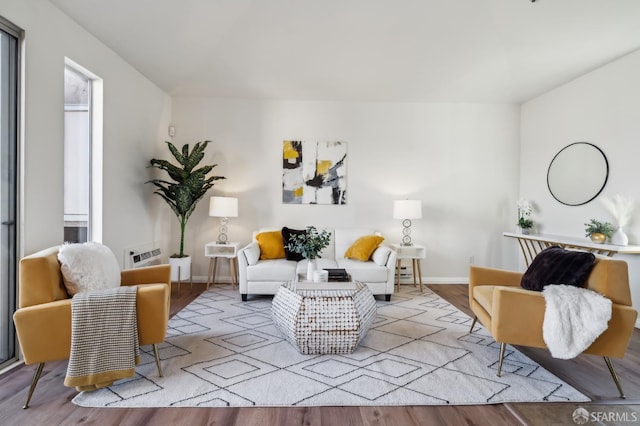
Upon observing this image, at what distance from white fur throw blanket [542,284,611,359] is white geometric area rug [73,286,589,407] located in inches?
11.2

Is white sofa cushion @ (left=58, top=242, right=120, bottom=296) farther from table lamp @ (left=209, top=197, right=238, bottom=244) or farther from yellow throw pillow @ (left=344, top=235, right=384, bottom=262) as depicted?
yellow throw pillow @ (left=344, top=235, right=384, bottom=262)

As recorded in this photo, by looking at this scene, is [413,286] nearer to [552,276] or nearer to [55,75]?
[552,276]

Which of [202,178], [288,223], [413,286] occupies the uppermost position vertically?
[202,178]

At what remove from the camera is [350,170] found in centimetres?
510

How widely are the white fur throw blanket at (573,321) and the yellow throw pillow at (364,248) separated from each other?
90.5 inches

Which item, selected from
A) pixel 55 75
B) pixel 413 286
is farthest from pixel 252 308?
pixel 55 75

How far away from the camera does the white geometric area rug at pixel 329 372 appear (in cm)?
200

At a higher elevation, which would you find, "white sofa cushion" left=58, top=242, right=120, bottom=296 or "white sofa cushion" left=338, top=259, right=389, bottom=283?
"white sofa cushion" left=58, top=242, right=120, bottom=296

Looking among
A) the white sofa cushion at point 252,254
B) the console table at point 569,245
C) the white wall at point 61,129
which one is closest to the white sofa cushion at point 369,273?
the white sofa cushion at point 252,254

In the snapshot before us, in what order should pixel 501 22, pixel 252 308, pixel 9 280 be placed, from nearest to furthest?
pixel 9 280, pixel 501 22, pixel 252 308

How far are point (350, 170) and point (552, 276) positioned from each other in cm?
310

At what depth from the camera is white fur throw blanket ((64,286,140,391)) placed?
6.42 ft

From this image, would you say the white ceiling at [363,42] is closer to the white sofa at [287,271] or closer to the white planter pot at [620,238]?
the white planter pot at [620,238]

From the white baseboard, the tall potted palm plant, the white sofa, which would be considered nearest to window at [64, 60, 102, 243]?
the tall potted palm plant
